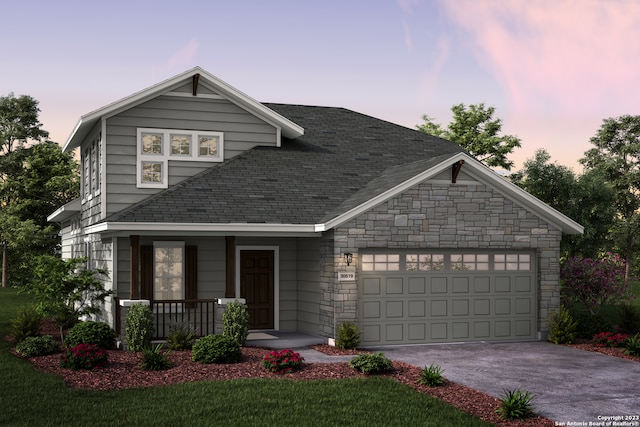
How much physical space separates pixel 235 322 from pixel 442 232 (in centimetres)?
533

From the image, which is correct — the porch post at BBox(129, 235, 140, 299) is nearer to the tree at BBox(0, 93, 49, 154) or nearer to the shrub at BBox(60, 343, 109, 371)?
the shrub at BBox(60, 343, 109, 371)

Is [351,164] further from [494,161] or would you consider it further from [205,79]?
[494,161]

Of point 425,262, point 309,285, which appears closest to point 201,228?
point 309,285

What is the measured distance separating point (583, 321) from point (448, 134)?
2263cm

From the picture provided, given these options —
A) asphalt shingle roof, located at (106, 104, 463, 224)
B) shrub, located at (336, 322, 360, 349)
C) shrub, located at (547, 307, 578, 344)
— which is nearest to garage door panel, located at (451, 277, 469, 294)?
shrub, located at (547, 307, 578, 344)

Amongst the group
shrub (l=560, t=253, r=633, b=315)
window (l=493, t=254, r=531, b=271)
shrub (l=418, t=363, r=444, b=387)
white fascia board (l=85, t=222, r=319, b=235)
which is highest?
white fascia board (l=85, t=222, r=319, b=235)

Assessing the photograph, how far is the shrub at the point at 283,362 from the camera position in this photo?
523 inches

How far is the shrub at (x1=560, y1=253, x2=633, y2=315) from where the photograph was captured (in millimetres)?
21031

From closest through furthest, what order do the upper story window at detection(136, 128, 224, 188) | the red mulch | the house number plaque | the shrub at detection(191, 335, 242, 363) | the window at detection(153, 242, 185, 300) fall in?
the red mulch
the shrub at detection(191, 335, 242, 363)
the house number plaque
the window at detection(153, 242, 185, 300)
the upper story window at detection(136, 128, 224, 188)

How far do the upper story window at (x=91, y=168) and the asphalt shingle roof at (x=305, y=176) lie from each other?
8.24 ft

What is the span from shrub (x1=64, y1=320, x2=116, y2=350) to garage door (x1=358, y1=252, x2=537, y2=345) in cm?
556

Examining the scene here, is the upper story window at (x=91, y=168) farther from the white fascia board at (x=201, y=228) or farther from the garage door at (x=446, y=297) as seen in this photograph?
the garage door at (x=446, y=297)

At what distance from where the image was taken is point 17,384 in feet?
40.7

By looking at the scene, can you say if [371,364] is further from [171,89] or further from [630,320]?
[171,89]
